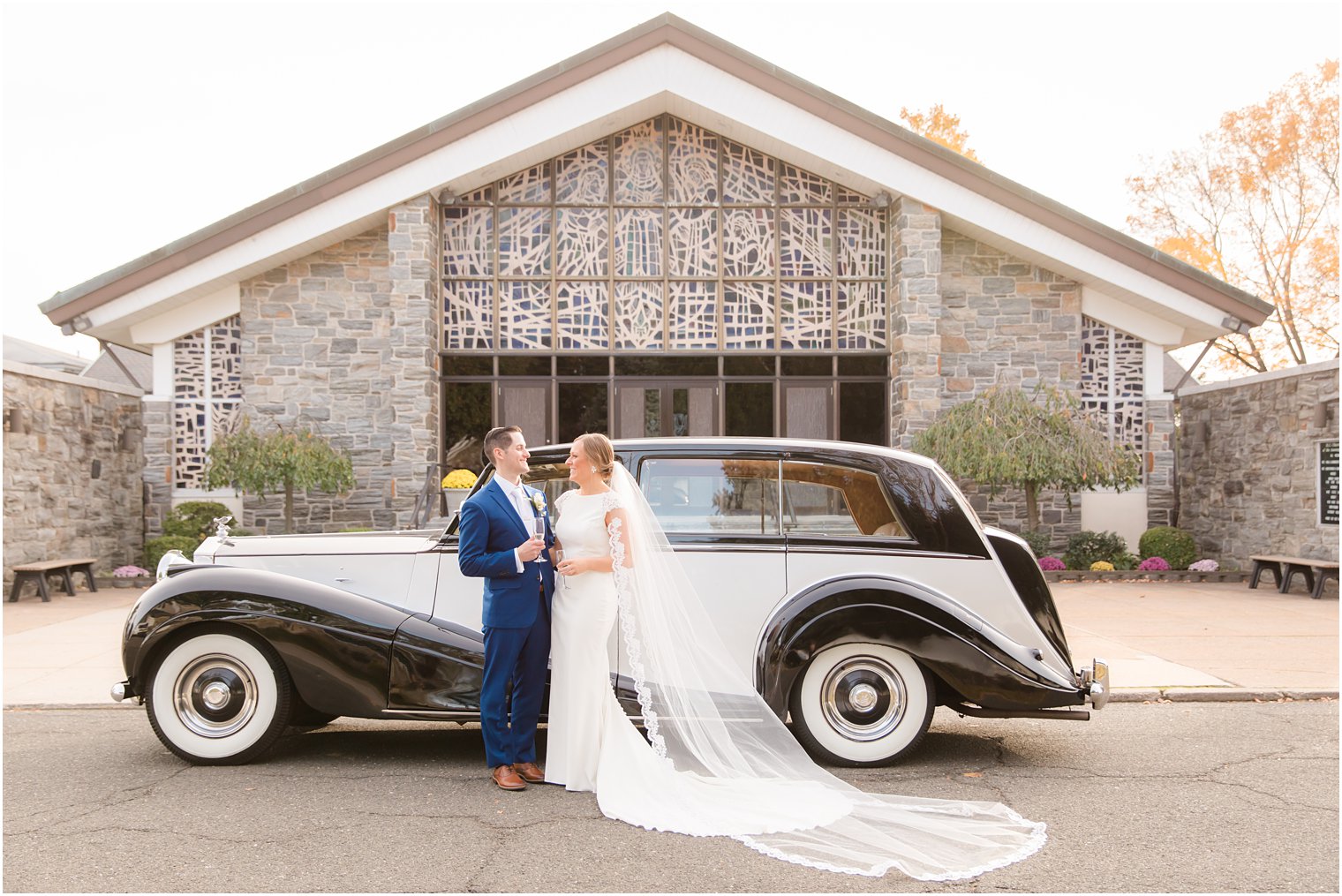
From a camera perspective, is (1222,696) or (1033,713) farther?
(1222,696)

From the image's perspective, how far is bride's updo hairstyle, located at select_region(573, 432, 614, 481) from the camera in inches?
198

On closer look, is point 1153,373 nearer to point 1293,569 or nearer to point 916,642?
point 1293,569

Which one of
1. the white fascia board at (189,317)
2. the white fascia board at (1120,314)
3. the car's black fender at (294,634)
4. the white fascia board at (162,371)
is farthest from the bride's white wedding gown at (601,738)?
the white fascia board at (1120,314)

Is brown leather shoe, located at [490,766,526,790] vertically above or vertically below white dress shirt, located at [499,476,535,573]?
below

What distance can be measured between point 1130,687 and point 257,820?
19.5 ft

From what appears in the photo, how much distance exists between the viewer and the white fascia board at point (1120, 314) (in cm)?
1669

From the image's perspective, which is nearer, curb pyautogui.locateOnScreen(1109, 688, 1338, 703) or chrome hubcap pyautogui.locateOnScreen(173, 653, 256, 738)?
chrome hubcap pyautogui.locateOnScreen(173, 653, 256, 738)

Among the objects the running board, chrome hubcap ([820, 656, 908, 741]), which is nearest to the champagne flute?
chrome hubcap ([820, 656, 908, 741])

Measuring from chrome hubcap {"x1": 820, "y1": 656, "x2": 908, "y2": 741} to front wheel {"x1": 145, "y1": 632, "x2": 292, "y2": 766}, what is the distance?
2840mm

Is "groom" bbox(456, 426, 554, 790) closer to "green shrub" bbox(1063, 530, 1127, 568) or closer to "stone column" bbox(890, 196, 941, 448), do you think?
"stone column" bbox(890, 196, 941, 448)

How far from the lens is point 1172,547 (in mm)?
15500

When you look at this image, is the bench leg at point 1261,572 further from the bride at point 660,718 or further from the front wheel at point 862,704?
the bride at point 660,718

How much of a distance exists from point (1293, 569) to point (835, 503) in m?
11.1

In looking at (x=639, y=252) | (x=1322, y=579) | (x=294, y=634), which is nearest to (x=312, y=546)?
(x=294, y=634)
